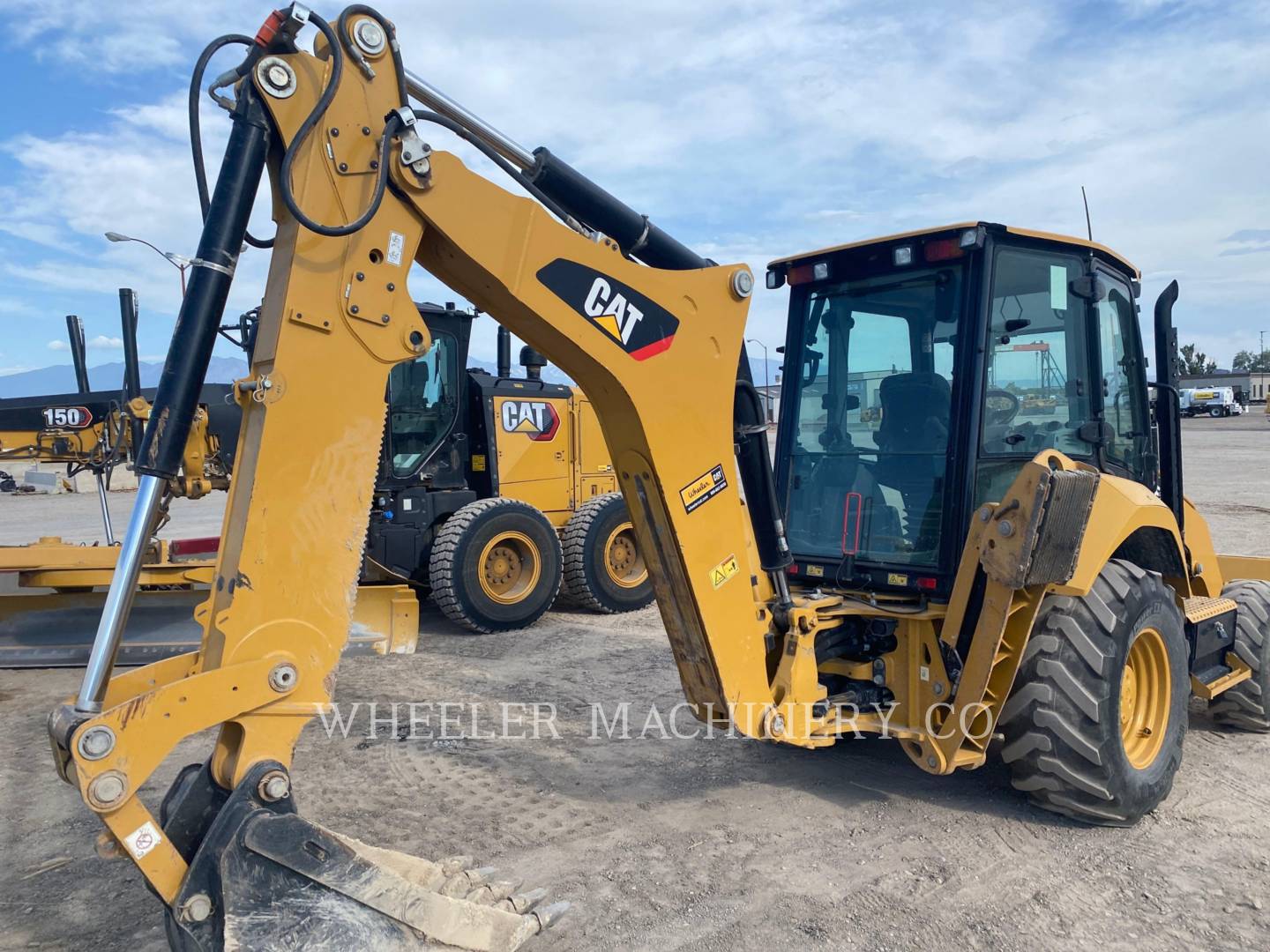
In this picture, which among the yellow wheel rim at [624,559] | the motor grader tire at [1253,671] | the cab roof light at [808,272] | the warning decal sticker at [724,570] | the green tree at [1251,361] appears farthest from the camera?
the green tree at [1251,361]

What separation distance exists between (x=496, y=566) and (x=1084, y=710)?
211 inches

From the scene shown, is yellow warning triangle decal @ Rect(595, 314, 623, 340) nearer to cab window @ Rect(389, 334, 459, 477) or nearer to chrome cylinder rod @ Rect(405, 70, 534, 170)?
chrome cylinder rod @ Rect(405, 70, 534, 170)

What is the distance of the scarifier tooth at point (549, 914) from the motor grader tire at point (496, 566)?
4.88 meters

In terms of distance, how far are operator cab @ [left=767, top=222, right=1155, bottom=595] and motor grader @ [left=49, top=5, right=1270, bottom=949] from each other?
0.02m

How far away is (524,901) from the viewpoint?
2891mm

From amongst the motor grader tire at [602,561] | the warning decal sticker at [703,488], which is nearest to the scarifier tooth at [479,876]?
the warning decal sticker at [703,488]

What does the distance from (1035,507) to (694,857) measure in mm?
1856

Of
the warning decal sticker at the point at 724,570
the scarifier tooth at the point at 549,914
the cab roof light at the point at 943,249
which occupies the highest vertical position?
the cab roof light at the point at 943,249

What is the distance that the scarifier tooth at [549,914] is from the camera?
2.91 meters

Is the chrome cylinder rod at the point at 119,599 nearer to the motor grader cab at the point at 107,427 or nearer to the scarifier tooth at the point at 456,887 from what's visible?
the scarifier tooth at the point at 456,887

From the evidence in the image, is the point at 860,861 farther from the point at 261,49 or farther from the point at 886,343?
the point at 261,49

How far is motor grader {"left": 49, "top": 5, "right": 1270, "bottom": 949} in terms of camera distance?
8.07 feet

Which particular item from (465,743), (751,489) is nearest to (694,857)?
(751,489)

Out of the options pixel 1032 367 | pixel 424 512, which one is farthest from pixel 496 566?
pixel 1032 367
